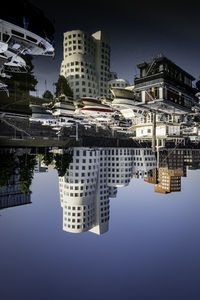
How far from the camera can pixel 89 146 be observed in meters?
42.5

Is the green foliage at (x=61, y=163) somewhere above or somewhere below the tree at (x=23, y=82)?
below

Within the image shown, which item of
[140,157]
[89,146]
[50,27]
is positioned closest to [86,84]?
[140,157]

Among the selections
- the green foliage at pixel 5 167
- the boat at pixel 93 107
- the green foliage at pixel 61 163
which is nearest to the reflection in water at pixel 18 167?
the green foliage at pixel 5 167

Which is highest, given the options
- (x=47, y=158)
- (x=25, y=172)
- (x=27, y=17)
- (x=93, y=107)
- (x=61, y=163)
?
(x=27, y=17)

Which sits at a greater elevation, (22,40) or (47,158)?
(22,40)

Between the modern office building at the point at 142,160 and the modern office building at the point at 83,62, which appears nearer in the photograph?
the modern office building at the point at 142,160

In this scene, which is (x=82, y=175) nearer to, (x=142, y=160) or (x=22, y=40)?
(x=142, y=160)

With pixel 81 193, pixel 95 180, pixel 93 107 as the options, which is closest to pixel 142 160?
pixel 95 180

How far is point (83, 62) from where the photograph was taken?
83625mm

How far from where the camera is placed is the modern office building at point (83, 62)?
82938mm

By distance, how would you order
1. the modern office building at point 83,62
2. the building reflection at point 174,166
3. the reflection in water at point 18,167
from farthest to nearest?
1. the modern office building at point 83,62
2. the building reflection at point 174,166
3. the reflection in water at point 18,167

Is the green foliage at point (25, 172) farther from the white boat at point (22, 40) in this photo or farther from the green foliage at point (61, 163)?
the white boat at point (22, 40)

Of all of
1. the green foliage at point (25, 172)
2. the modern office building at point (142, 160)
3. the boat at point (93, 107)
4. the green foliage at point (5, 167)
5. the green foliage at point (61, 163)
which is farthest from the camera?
the modern office building at point (142, 160)

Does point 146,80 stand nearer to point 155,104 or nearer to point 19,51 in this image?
point 155,104
